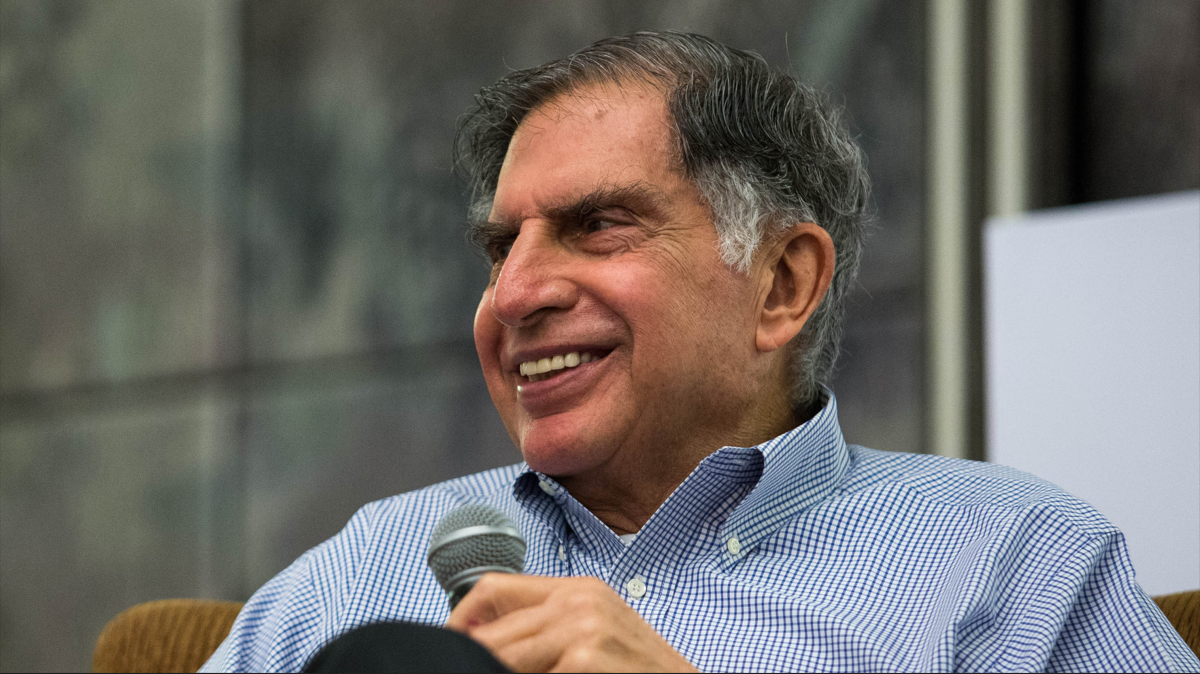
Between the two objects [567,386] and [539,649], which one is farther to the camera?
→ [567,386]

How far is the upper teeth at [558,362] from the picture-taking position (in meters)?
1.60

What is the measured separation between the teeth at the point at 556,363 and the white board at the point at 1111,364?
1.16m

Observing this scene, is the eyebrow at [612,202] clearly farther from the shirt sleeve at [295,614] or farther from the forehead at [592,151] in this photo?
the shirt sleeve at [295,614]

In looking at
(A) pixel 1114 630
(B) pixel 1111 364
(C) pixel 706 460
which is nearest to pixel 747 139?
(C) pixel 706 460

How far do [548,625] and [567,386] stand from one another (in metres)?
0.55

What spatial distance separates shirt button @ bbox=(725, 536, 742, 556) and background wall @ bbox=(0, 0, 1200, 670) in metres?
1.72

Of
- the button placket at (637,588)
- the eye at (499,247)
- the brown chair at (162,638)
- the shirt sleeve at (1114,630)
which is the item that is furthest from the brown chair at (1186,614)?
the brown chair at (162,638)

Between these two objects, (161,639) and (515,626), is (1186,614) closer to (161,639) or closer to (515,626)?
(515,626)

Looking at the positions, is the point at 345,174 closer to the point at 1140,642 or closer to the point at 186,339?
the point at 186,339

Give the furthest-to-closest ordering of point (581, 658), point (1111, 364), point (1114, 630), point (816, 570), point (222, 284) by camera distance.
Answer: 1. point (222, 284)
2. point (1111, 364)
3. point (816, 570)
4. point (1114, 630)
5. point (581, 658)

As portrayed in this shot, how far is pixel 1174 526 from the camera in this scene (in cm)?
202

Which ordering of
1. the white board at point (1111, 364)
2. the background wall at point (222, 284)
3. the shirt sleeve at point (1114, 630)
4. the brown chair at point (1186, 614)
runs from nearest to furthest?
the shirt sleeve at point (1114, 630) → the brown chair at point (1186, 614) → the white board at point (1111, 364) → the background wall at point (222, 284)

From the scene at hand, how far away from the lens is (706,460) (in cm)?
153

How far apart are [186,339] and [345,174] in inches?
29.7
